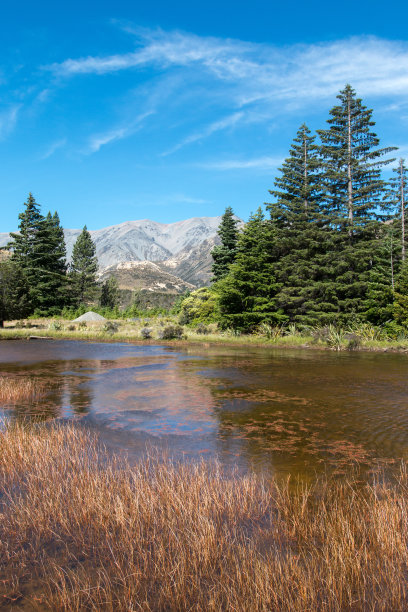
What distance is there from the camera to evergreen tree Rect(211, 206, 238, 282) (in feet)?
137

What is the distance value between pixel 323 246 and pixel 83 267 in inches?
1696

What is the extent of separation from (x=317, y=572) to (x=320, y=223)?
32.3m

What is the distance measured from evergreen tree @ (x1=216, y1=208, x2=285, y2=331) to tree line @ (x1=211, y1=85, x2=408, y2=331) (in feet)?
0.25

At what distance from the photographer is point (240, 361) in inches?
783

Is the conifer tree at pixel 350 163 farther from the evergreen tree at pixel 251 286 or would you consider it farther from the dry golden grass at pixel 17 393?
the dry golden grass at pixel 17 393

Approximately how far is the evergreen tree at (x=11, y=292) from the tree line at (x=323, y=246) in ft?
67.6

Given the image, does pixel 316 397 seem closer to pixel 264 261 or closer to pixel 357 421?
pixel 357 421

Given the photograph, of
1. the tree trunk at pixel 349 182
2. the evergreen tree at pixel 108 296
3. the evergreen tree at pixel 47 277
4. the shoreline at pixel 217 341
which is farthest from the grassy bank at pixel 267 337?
the evergreen tree at pixel 108 296

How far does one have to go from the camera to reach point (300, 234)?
32812 millimetres

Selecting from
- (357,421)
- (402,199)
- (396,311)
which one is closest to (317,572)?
(357,421)

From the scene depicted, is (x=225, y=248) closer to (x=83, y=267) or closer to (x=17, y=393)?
(x=83, y=267)

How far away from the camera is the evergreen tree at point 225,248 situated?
4172 centimetres

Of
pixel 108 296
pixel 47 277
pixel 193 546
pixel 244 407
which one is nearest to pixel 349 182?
pixel 244 407

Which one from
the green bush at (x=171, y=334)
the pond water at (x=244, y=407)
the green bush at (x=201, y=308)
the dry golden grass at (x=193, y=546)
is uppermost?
the green bush at (x=201, y=308)
